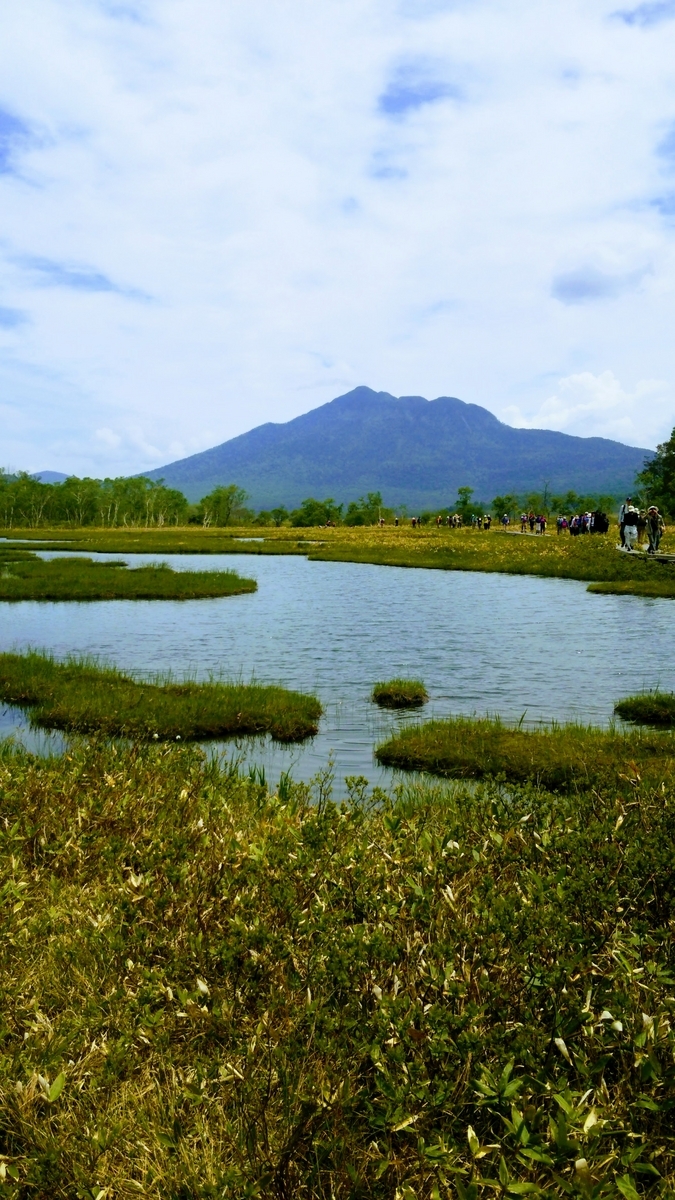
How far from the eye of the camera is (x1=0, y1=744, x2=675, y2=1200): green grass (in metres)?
4.12

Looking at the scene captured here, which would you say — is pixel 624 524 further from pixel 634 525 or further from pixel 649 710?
pixel 649 710

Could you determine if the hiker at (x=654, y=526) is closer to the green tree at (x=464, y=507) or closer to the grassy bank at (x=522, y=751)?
the grassy bank at (x=522, y=751)

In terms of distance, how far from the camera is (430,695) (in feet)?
70.8

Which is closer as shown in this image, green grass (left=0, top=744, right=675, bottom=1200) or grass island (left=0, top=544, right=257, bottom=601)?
green grass (left=0, top=744, right=675, bottom=1200)

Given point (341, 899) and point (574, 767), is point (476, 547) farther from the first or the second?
point (341, 899)

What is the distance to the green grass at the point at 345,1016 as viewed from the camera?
13.5ft

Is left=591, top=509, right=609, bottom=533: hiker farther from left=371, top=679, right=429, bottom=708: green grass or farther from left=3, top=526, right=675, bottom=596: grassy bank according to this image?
Result: left=371, top=679, right=429, bottom=708: green grass

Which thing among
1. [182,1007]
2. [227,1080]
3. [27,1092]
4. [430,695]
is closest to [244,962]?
[182,1007]

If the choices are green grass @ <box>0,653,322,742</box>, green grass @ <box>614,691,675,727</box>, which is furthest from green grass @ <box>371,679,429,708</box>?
green grass @ <box>614,691,675,727</box>

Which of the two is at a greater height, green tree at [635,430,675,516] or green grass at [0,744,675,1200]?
green tree at [635,430,675,516]

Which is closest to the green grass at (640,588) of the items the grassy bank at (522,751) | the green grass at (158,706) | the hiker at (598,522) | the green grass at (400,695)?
the green grass at (400,695)

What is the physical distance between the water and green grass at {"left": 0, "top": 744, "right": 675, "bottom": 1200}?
7.27 metres

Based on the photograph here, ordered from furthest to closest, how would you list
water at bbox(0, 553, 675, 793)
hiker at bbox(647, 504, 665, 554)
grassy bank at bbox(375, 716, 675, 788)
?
hiker at bbox(647, 504, 665, 554) < water at bbox(0, 553, 675, 793) < grassy bank at bbox(375, 716, 675, 788)

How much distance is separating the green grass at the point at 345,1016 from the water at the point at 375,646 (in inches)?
286
